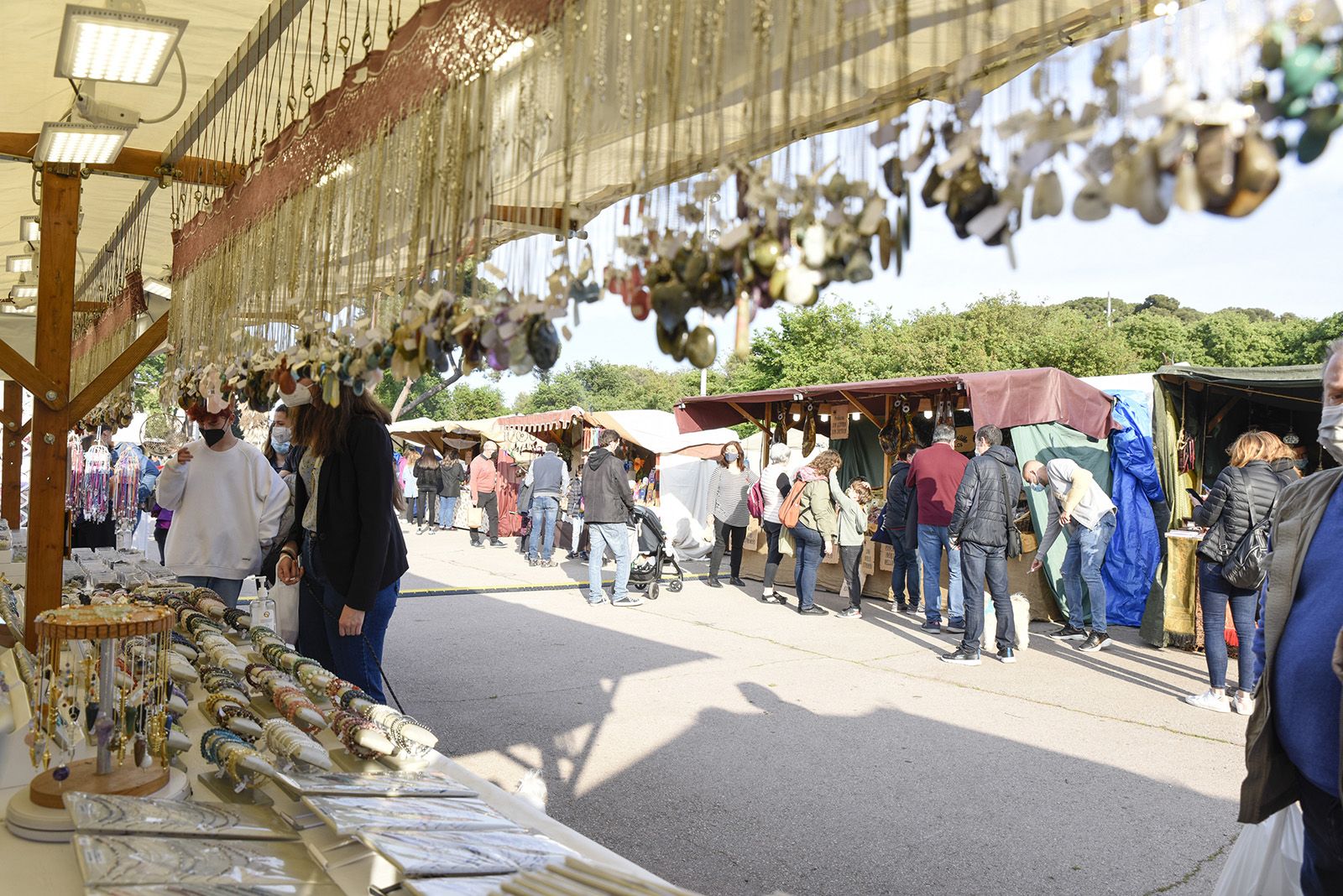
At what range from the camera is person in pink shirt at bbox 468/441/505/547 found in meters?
15.8

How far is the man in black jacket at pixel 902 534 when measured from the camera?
894 centimetres

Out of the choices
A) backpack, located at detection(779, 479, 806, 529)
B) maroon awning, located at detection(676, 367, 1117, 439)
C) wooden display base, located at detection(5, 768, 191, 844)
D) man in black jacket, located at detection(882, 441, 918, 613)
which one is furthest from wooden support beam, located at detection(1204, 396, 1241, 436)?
wooden display base, located at detection(5, 768, 191, 844)

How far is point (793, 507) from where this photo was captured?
911 centimetres

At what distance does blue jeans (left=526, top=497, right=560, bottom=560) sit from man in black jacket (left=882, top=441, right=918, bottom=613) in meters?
5.23

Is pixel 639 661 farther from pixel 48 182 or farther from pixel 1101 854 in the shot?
pixel 48 182

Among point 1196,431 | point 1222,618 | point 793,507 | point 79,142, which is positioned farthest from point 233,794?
point 1196,431

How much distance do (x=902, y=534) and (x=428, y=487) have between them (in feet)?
39.9

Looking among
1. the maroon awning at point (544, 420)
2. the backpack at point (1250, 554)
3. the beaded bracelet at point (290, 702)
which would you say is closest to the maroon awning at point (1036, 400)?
the backpack at point (1250, 554)

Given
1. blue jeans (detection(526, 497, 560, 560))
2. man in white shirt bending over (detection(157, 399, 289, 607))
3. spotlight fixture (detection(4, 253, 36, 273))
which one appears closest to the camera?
man in white shirt bending over (detection(157, 399, 289, 607))

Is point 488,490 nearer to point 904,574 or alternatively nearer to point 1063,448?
point 904,574

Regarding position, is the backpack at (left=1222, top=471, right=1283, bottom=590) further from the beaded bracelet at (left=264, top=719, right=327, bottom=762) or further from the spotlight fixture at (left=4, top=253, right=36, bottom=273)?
the spotlight fixture at (left=4, top=253, right=36, bottom=273)

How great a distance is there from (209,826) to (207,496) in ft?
10.1

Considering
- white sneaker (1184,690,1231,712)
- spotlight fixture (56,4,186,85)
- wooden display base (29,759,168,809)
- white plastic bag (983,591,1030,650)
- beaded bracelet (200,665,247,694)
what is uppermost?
spotlight fixture (56,4,186,85)

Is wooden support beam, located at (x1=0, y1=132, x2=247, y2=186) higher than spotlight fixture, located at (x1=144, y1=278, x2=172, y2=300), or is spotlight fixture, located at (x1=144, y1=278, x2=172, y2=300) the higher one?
wooden support beam, located at (x1=0, y1=132, x2=247, y2=186)
